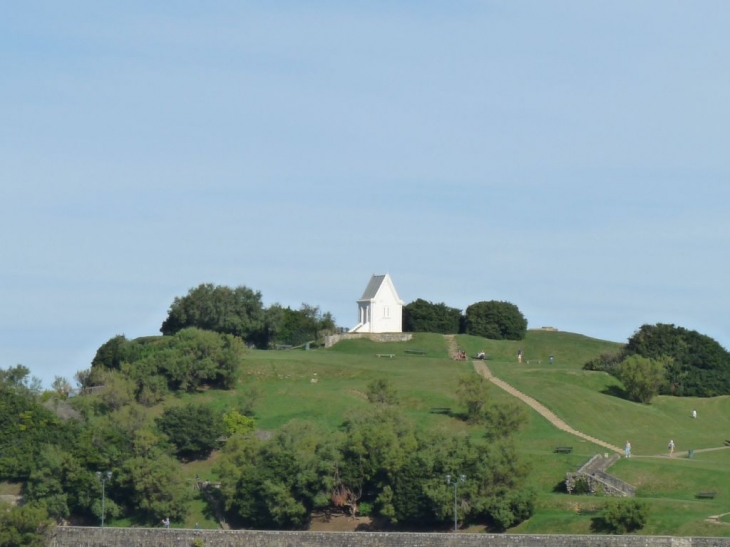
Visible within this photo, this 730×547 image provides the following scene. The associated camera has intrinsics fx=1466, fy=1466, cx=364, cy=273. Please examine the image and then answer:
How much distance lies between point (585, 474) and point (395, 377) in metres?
25.5

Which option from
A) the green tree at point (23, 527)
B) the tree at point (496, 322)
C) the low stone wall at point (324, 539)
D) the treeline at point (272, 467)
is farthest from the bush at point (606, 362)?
the green tree at point (23, 527)

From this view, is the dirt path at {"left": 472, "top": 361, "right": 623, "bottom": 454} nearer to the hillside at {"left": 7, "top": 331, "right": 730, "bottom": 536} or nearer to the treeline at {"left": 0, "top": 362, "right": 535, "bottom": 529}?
the hillside at {"left": 7, "top": 331, "right": 730, "bottom": 536}

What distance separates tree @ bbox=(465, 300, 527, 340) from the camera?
122 m

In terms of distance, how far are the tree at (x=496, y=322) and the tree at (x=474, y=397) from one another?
35.8m

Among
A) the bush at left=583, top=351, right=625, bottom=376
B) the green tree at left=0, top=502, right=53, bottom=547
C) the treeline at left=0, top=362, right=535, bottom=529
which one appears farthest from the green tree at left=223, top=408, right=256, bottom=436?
the bush at left=583, top=351, right=625, bottom=376

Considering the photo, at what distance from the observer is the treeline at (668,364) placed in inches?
3760

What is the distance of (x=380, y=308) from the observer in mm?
118875

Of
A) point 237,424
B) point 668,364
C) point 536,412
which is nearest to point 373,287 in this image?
point 668,364

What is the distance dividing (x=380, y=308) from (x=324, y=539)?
178ft

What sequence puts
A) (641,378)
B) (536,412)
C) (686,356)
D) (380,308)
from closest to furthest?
(536,412)
(641,378)
(686,356)
(380,308)

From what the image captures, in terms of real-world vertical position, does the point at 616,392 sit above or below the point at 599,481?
above

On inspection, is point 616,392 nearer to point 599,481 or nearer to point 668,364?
point 668,364

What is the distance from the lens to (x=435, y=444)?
236ft

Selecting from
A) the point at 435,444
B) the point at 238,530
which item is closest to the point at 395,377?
the point at 435,444
